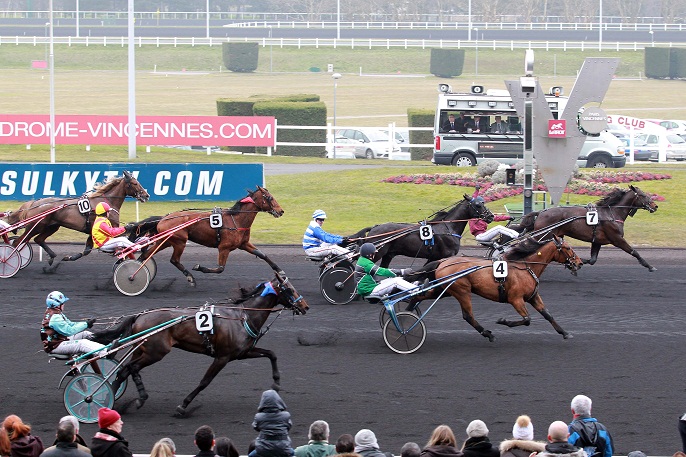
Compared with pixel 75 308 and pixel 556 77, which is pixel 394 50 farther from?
pixel 75 308

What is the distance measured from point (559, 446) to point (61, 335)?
4.81 metres

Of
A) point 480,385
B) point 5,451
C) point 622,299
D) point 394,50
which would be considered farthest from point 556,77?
point 5,451

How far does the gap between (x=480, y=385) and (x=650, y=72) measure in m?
53.7

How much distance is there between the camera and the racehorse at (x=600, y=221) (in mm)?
15055

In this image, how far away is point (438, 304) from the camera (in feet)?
44.6

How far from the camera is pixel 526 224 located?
15398 mm

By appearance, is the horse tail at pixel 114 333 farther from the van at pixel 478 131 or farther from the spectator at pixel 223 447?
the van at pixel 478 131

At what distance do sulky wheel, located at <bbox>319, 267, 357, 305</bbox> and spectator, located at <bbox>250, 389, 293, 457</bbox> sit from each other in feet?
19.7

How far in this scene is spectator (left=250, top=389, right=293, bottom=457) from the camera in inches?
273

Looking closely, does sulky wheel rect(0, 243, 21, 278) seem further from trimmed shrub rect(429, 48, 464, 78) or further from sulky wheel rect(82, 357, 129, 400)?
trimmed shrub rect(429, 48, 464, 78)

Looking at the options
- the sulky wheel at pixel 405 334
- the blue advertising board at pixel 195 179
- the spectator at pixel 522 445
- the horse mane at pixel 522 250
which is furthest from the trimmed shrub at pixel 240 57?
the spectator at pixel 522 445

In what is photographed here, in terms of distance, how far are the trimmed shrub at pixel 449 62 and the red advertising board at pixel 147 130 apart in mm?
30896

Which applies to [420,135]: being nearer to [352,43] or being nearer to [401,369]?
[401,369]

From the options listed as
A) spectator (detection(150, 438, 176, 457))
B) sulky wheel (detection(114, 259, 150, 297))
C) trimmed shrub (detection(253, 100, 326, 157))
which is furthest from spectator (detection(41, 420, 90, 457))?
trimmed shrub (detection(253, 100, 326, 157))
